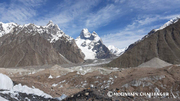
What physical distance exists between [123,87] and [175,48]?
6011 cm

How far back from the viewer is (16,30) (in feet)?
472

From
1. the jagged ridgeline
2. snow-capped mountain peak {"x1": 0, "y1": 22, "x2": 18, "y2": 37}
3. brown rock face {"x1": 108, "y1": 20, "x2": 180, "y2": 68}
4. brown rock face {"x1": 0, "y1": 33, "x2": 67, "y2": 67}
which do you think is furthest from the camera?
snow-capped mountain peak {"x1": 0, "y1": 22, "x2": 18, "y2": 37}

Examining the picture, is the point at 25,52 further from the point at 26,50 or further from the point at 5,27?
the point at 5,27

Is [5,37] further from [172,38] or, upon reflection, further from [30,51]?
[172,38]

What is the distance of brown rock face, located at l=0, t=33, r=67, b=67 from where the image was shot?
104 meters

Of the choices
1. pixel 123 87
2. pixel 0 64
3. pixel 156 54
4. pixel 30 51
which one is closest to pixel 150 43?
pixel 156 54

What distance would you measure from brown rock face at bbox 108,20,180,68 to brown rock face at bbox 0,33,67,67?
72.2m

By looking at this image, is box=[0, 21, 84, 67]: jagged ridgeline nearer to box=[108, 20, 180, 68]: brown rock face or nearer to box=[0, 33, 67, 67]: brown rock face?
box=[0, 33, 67, 67]: brown rock face

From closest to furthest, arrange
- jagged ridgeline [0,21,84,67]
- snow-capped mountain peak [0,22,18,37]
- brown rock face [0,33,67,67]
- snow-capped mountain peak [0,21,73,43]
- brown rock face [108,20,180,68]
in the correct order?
brown rock face [108,20,180,68]
brown rock face [0,33,67,67]
jagged ridgeline [0,21,84,67]
snow-capped mountain peak [0,21,73,43]
snow-capped mountain peak [0,22,18,37]

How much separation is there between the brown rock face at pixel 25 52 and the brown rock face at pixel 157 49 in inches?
2844

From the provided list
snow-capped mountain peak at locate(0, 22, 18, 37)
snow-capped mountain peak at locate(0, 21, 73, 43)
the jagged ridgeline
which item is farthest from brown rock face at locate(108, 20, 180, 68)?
snow-capped mountain peak at locate(0, 22, 18, 37)

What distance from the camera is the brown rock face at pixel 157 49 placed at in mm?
61562

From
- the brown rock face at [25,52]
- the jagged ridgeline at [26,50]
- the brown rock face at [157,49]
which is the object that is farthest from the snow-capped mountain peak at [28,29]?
the brown rock face at [157,49]

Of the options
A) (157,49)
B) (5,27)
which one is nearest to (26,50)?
(5,27)
